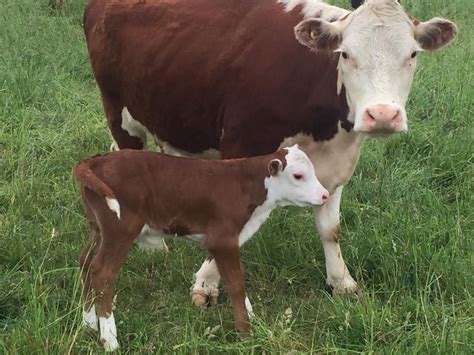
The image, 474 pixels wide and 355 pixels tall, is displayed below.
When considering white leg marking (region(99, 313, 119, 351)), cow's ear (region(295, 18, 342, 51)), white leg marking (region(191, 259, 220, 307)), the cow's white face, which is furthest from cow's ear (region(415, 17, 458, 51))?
white leg marking (region(99, 313, 119, 351))

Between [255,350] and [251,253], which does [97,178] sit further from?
[251,253]

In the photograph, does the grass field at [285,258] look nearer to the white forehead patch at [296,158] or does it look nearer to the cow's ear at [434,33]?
the white forehead patch at [296,158]

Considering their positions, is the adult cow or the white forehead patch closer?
the adult cow

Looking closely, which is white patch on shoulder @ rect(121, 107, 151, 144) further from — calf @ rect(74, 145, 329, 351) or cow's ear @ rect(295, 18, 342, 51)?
cow's ear @ rect(295, 18, 342, 51)

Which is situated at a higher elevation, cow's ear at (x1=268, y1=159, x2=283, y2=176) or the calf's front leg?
cow's ear at (x1=268, y1=159, x2=283, y2=176)

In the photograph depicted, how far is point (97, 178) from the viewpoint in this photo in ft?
10.2

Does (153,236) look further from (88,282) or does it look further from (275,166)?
(275,166)

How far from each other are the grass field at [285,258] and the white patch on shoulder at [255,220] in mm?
405

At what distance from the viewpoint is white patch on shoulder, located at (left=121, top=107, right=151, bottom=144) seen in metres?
4.77

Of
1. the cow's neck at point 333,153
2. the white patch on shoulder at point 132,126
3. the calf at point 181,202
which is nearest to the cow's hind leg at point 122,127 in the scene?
the white patch on shoulder at point 132,126

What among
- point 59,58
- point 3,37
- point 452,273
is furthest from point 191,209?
point 3,37

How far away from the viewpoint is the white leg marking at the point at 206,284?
374 centimetres

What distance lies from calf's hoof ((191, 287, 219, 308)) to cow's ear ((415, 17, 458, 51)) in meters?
1.62

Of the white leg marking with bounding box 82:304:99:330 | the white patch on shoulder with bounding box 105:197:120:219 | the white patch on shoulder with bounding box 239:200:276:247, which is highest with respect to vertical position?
the white patch on shoulder with bounding box 105:197:120:219
